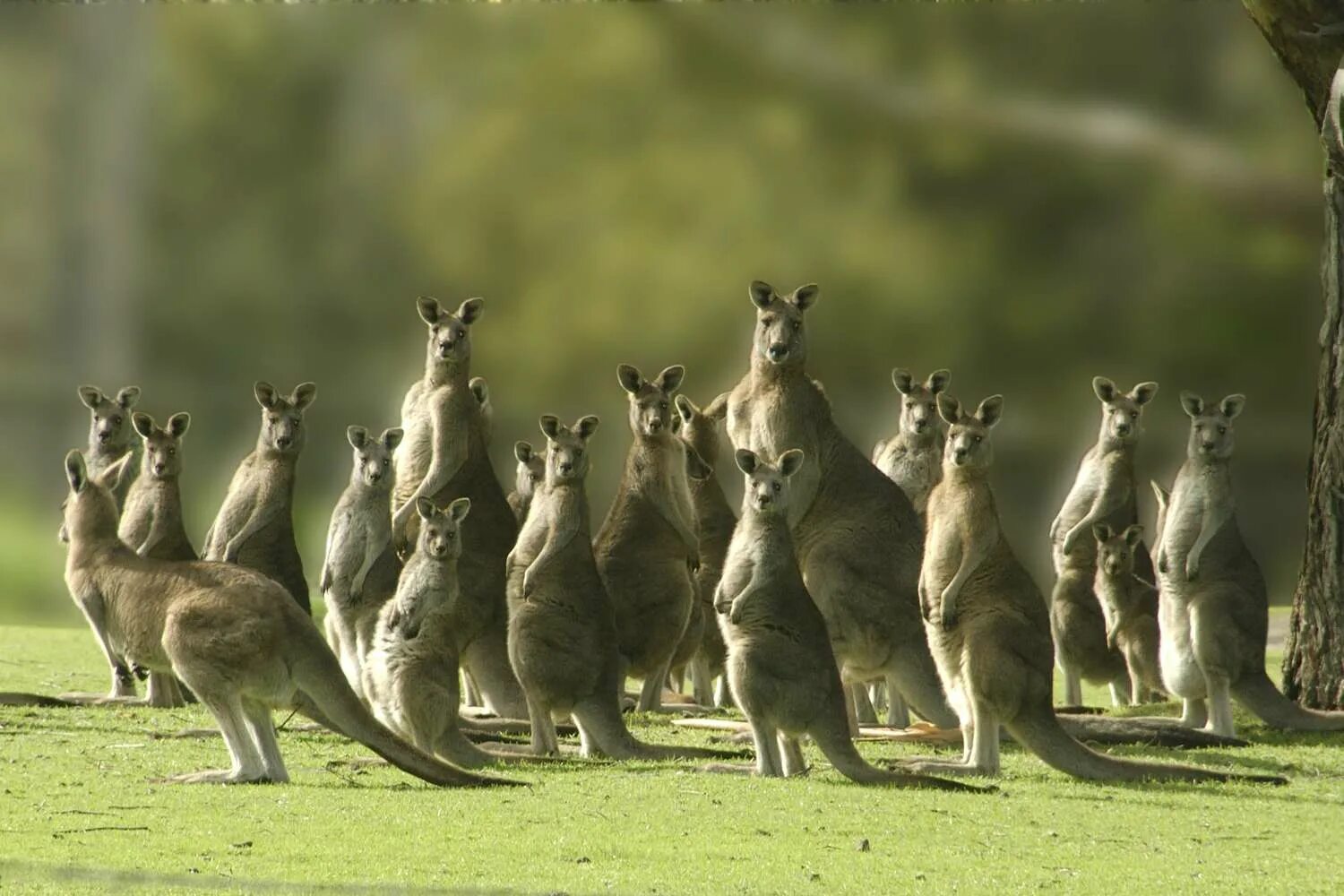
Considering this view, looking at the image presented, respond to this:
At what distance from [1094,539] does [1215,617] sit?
1296 mm

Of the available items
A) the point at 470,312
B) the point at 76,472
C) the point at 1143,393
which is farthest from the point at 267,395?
the point at 1143,393

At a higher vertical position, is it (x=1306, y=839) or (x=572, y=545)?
(x=572, y=545)

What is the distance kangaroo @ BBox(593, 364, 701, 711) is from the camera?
339 inches

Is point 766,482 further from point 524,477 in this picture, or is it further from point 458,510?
point 524,477

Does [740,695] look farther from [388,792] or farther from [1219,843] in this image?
[1219,843]

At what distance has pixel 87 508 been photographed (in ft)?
25.0

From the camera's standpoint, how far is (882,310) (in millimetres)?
14617

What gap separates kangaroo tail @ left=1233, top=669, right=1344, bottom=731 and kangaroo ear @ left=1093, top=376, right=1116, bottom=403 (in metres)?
1.93

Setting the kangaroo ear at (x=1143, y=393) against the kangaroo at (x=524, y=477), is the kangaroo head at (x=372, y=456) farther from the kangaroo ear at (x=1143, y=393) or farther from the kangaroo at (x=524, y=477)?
the kangaroo ear at (x=1143, y=393)

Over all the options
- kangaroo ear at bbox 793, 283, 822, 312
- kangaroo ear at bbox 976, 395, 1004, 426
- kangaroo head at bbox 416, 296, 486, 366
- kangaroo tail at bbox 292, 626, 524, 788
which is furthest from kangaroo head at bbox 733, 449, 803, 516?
kangaroo head at bbox 416, 296, 486, 366

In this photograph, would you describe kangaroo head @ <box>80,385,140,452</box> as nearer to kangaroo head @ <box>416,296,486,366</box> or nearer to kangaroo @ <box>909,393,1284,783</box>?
kangaroo head @ <box>416,296,486,366</box>

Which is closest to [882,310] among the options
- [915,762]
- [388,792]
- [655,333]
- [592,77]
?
[655,333]

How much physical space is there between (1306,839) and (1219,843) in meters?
0.33

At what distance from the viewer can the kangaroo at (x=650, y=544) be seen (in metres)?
8.62
